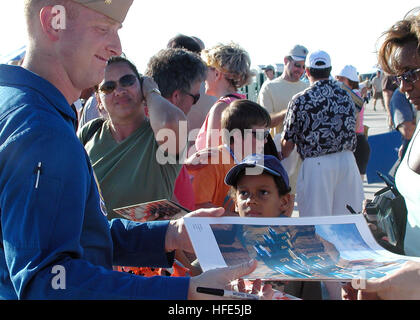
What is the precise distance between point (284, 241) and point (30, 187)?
80 centimetres

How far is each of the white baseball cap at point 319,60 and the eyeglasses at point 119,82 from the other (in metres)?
2.22

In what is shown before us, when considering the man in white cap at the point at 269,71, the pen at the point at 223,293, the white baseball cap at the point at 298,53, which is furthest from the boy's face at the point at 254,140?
the man in white cap at the point at 269,71

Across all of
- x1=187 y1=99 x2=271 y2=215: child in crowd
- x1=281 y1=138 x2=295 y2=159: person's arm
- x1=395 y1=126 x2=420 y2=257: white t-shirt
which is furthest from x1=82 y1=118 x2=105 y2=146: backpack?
x1=281 y1=138 x2=295 y2=159: person's arm

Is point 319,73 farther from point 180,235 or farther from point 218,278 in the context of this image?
point 218,278

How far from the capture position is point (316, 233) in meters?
1.58

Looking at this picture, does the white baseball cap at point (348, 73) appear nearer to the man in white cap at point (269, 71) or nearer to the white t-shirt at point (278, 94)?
the white t-shirt at point (278, 94)

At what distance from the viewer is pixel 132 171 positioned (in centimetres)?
254

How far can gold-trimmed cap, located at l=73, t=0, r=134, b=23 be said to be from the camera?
135 cm

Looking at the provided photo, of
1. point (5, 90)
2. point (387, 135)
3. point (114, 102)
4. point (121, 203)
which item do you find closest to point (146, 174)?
point (121, 203)

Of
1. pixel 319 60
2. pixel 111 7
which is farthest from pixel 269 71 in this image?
pixel 111 7

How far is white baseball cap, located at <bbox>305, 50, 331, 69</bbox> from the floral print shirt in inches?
9.4

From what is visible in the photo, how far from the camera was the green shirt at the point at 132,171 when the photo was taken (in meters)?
2.47

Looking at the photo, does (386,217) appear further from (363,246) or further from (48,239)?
(48,239)

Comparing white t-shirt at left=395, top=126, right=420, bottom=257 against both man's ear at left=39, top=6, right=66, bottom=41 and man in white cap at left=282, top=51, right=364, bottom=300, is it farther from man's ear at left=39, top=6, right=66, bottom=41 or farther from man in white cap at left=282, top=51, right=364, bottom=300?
man in white cap at left=282, top=51, right=364, bottom=300
